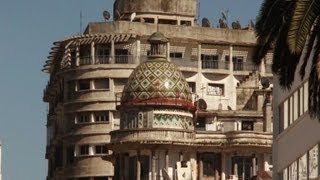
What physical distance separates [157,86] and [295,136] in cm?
5960

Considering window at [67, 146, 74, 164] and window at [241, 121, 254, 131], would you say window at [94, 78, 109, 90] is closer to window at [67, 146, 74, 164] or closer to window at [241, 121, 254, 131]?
window at [67, 146, 74, 164]

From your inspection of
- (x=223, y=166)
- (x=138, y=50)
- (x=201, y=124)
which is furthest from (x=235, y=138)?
(x=138, y=50)

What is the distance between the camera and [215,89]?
167m

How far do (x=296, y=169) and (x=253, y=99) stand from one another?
86.3 m

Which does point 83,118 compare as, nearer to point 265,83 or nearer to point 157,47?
point 265,83

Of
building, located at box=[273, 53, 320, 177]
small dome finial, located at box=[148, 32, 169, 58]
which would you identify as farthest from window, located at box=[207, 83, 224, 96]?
building, located at box=[273, 53, 320, 177]

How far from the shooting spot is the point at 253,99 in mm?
157375

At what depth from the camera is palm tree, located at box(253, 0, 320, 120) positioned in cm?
5044

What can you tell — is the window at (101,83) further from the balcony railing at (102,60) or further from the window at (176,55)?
the window at (176,55)

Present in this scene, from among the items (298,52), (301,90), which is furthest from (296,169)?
(298,52)

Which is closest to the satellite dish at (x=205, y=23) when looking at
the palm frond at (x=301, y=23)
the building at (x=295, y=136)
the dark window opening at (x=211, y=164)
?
the dark window opening at (x=211, y=164)

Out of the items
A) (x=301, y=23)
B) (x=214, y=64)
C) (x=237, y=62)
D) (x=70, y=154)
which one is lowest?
(x=70, y=154)

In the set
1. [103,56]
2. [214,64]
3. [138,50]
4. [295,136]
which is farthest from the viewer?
[214,64]

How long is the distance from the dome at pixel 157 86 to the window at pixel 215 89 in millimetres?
34030
